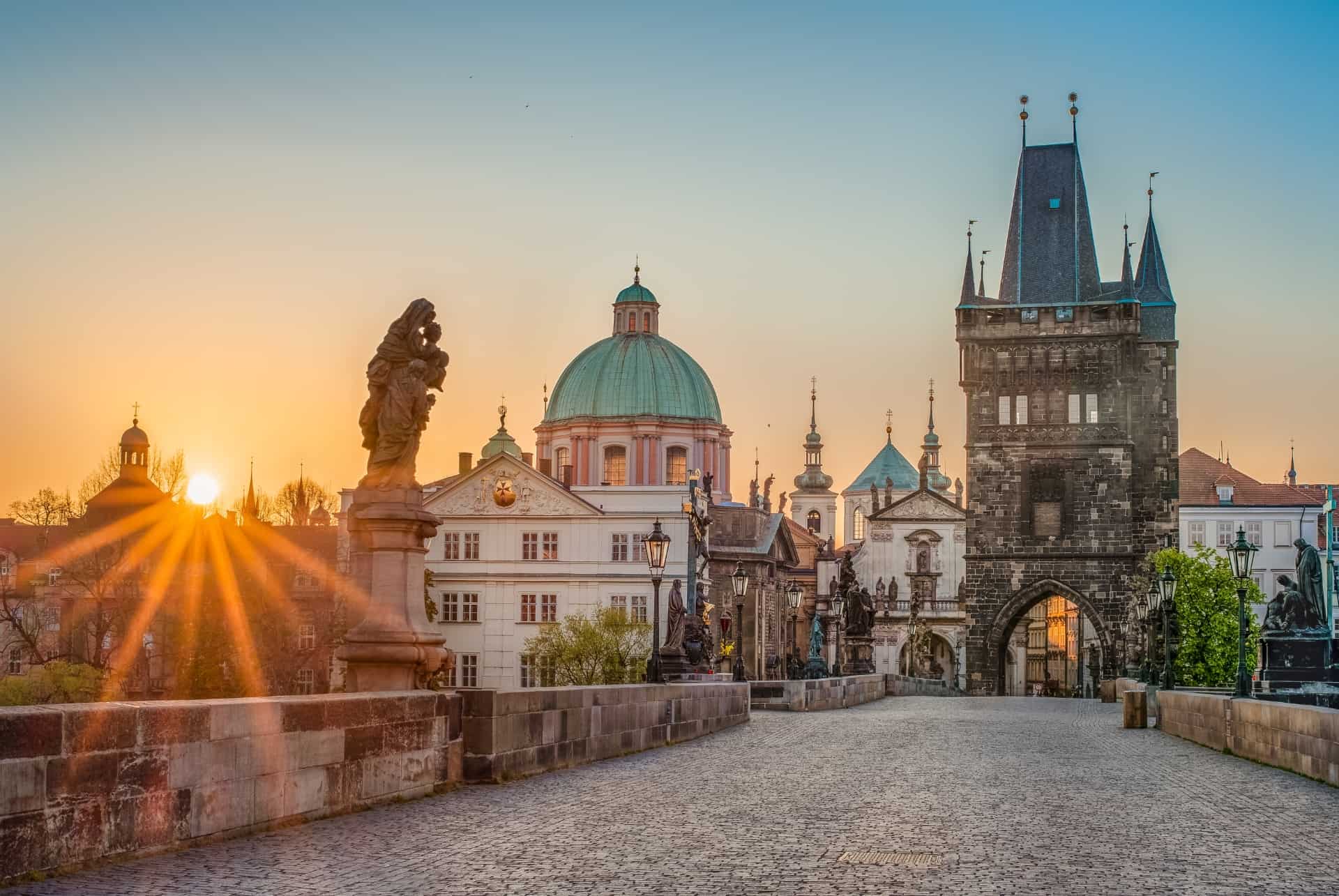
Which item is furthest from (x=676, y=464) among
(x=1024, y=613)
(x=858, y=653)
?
(x=858, y=653)

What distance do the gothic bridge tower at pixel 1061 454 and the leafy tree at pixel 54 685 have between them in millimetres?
38054

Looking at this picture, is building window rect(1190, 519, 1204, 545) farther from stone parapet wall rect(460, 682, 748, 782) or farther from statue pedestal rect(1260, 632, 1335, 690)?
stone parapet wall rect(460, 682, 748, 782)

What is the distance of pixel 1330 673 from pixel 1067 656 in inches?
2958

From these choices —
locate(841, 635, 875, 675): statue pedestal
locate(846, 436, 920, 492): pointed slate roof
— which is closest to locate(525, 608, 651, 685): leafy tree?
locate(841, 635, 875, 675): statue pedestal

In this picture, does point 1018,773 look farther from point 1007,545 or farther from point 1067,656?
point 1067,656

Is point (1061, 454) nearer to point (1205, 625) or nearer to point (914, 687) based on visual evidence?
A: point (1205, 625)

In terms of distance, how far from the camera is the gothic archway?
260ft

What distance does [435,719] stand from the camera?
14.6m

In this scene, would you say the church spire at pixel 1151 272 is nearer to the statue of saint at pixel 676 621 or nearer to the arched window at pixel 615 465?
the arched window at pixel 615 465

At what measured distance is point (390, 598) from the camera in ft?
53.9

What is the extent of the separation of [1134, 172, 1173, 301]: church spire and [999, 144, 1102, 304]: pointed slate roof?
3.87 meters

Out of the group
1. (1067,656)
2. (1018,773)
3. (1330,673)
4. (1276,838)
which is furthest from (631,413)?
(1276,838)

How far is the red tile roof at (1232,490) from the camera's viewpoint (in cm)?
10900

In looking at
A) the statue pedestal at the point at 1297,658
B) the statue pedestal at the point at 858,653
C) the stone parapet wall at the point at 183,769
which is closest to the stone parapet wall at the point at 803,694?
the statue pedestal at the point at 1297,658
